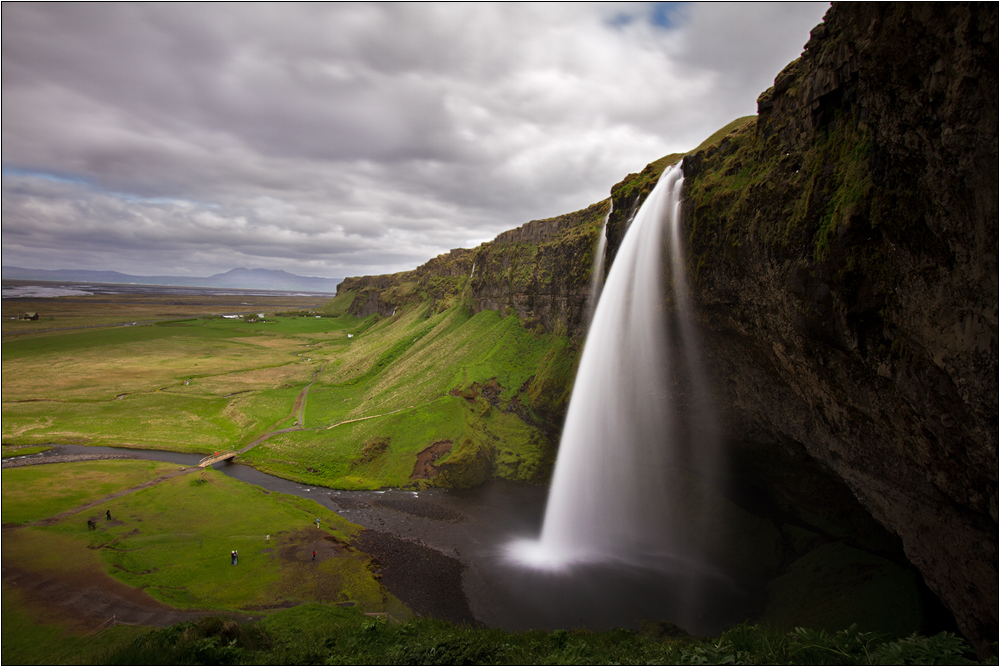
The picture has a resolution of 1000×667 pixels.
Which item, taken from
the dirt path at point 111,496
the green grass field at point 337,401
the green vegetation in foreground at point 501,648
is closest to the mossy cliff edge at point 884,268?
the green vegetation in foreground at point 501,648

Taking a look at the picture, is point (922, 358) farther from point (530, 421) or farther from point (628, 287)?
point (530, 421)

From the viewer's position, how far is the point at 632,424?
40.1 m

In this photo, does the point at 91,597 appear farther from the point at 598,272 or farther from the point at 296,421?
the point at 598,272

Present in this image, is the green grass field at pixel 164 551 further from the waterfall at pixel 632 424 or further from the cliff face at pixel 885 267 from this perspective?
the cliff face at pixel 885 267

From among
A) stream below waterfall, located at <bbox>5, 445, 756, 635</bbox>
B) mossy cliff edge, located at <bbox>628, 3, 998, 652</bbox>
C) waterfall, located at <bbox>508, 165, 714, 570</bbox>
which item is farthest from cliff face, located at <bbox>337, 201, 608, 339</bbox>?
mossy cliff edge, located at <bbox>628, 3, 998, 652</bbox>

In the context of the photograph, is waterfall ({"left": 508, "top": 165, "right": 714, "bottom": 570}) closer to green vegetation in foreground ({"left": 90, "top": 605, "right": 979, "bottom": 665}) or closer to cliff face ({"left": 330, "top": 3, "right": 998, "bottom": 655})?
cliff face ({"left": 330, "top": 3, "right": 998, "bottom": 655})

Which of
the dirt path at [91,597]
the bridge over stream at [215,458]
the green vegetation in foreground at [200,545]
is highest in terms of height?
the dirt path at [91,597]

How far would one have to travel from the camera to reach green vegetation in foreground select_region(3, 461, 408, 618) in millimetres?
28328

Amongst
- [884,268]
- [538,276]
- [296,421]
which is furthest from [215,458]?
[884,268]

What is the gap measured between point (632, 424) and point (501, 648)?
2557 cm

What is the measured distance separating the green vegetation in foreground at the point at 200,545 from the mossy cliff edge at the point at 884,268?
27.0 meters

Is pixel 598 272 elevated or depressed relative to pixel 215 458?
elevated

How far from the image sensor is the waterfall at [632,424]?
33531mm

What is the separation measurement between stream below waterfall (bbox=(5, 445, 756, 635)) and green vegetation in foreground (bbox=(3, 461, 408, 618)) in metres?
3.43
